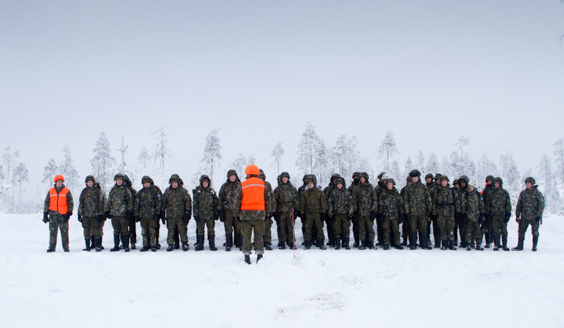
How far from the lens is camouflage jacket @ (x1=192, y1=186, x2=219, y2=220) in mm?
11453

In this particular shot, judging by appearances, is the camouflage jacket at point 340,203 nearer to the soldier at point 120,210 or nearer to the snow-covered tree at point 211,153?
the soldier at point 120,210

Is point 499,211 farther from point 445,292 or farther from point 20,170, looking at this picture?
point 20,170

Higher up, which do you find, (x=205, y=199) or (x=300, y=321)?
(x=205, y=199)

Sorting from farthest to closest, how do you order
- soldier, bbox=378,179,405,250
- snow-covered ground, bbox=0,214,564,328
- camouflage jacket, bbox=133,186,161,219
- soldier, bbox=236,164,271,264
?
soldier, bbox=378,179,405,250 < camouflage jacket, bbox=133,186,161,219 < soldier, bbox=236,164,271,264 < snow-covered ground, bbox=0,214,564,328

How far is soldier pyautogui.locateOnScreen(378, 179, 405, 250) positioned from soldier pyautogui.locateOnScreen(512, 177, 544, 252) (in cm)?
394

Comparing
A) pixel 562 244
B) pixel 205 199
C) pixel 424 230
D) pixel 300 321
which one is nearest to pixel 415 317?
pixel 300 321

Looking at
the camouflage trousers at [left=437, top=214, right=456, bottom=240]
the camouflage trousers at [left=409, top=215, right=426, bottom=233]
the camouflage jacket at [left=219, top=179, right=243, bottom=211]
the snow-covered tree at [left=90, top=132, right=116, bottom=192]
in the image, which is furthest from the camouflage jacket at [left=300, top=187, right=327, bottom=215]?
the snow-covered tree at [left=90, top=132, right=116, bottom=192]

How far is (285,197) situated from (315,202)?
1040 millimetres

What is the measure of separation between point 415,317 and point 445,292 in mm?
1512

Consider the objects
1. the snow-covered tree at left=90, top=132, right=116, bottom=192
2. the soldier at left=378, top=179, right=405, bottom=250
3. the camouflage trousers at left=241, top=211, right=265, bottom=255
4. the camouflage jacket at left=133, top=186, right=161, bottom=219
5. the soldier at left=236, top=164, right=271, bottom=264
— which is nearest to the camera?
the camouflage trousers at left=241, top=211, right=265, bottom=255

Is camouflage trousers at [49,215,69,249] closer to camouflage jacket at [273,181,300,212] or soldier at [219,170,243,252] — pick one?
soldier at [219,170,243,252]

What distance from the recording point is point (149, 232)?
11453 millimetres

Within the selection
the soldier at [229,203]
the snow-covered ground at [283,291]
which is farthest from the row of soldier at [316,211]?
the snow-covered ground at [283,291]

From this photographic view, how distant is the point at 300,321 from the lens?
5.73 m
